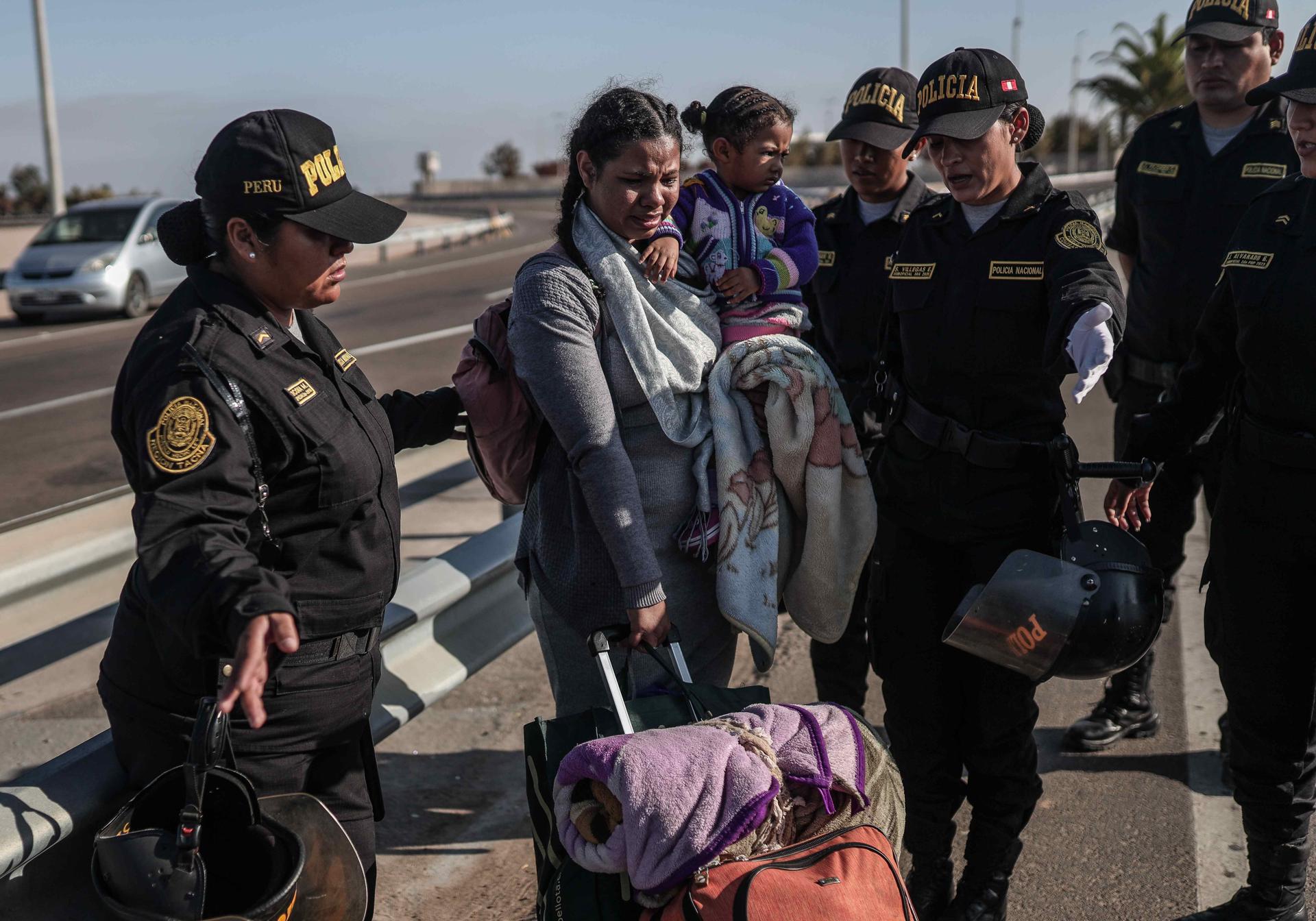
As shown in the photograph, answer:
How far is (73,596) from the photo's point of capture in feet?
11.5

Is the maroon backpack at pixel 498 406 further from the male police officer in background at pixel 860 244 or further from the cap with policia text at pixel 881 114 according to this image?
the cap with policia text at pixel 881 114

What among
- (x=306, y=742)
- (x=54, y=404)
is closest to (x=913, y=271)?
(x=306, y=742)

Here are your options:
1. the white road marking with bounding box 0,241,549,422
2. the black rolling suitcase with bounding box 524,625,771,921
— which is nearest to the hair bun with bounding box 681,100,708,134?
the black rolling suitcase with bounding box 524,625,771,921

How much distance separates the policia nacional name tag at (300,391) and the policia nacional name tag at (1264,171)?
A: 3653mm

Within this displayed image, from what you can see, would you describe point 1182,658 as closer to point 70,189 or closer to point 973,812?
point 973,812

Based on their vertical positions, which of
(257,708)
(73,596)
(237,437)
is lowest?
(73,596)

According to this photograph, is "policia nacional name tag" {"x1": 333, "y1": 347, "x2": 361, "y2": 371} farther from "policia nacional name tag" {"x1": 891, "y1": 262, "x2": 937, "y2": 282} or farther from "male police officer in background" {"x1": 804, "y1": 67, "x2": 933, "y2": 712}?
"male police officer in background" {"x1": 804, "y1": 67, "x2": 933, "y2": 712}

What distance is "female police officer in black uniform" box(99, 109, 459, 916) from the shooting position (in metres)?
2.04

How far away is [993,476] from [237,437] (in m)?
1.94

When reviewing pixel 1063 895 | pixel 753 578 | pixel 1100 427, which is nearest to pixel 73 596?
pixel 753 578

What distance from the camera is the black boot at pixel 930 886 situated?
3395 mm

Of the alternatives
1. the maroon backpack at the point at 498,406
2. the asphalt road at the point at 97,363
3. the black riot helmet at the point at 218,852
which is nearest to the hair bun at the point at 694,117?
the maroon backpack at the point at 498,406

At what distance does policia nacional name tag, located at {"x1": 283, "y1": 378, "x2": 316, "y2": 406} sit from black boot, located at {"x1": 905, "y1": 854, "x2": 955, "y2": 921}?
2.15m

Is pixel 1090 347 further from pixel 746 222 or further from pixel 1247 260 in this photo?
pixel 746 222
